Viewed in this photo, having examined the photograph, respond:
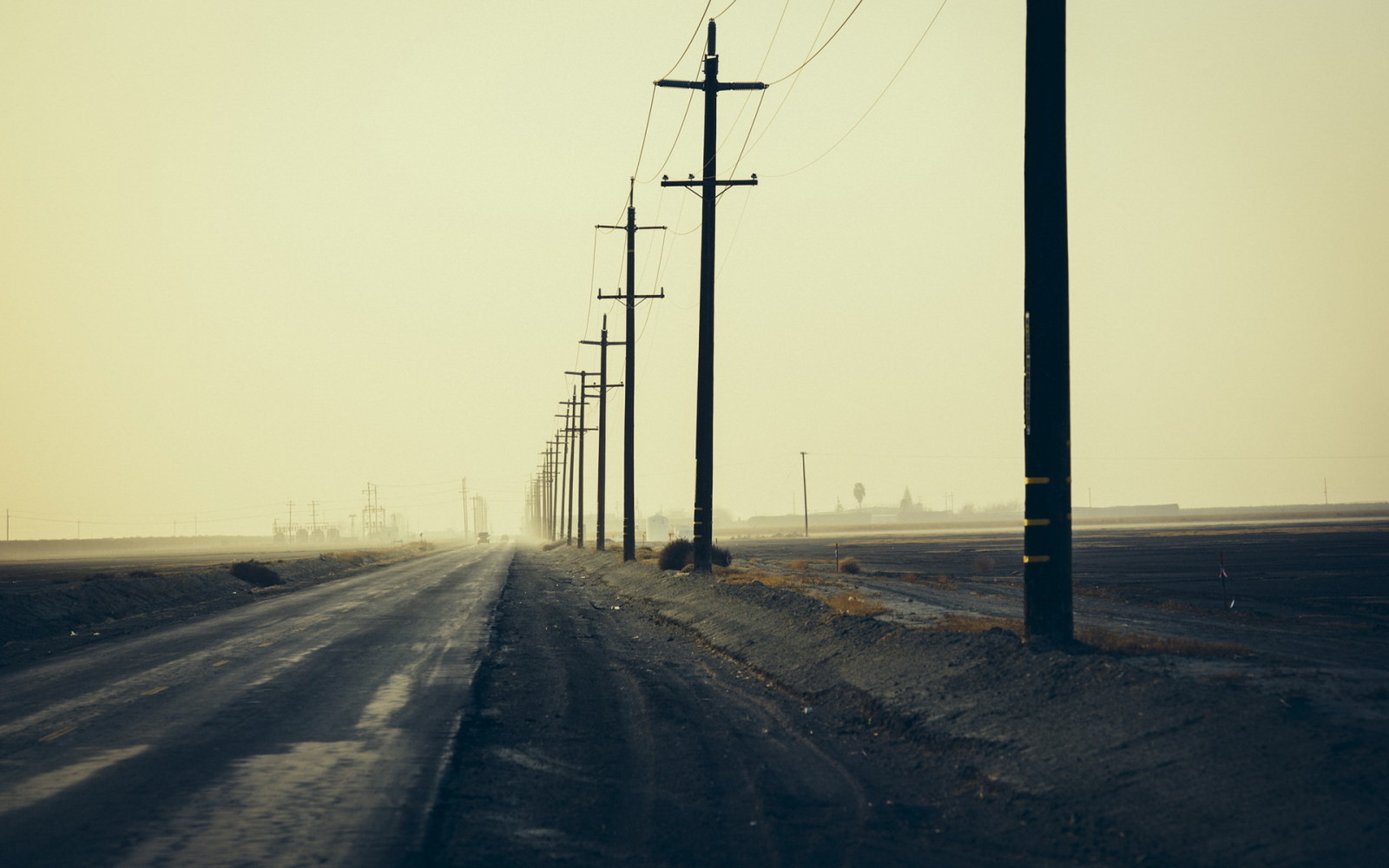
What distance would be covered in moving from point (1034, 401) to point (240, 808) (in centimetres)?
864

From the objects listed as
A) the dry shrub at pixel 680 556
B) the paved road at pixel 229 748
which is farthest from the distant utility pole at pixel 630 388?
the paved road at pixel 229 748

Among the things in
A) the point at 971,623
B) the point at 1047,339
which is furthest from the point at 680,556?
the point at 1047,339

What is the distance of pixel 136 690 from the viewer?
532 inches

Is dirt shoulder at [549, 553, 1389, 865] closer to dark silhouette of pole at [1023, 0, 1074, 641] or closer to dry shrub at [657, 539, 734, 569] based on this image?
dark silhouette of pole at [1023, 0, 1074, 641]

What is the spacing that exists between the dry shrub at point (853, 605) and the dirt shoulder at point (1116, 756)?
5492 millimetres

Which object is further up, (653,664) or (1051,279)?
(1051,279)

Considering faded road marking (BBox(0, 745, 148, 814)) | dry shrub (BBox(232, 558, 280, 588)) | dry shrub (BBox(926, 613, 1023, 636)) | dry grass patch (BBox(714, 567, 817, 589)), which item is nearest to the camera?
faded road marking (BBox(0, 745, 148, 814))

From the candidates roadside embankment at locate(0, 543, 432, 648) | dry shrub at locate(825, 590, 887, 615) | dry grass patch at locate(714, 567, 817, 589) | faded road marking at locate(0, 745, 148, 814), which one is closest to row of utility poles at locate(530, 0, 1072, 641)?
dry shrub at locate(825, 590, 887, 615)

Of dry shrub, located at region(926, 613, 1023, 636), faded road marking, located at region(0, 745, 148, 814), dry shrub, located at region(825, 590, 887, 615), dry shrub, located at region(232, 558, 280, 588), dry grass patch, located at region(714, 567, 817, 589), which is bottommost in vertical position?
dry shrub, located at region(232, 558, 280, 588)

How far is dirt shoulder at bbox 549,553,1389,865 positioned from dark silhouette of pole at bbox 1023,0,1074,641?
2.66 feet

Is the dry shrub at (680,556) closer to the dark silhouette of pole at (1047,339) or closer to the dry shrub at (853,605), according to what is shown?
the dry shrub at (853,605)

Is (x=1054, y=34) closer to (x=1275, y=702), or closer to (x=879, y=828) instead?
(x=1275, y=702)

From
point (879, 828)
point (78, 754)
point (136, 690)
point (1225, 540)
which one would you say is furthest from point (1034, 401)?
point (1225, 540)

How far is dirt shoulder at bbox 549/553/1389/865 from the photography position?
20.7 feet
